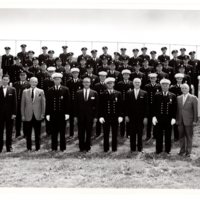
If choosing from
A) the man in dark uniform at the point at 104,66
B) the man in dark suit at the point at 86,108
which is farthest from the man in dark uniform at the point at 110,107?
the man in dark uniform at the point at 104,66

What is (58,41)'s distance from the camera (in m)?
19.0

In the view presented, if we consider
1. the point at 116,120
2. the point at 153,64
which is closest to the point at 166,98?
Answer: the point at 116,120

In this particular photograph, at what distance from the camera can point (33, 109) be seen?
1115 cm

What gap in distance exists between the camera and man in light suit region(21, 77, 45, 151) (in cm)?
1115

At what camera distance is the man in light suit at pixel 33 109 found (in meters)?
11.1

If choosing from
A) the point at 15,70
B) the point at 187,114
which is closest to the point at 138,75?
the point at 187,114

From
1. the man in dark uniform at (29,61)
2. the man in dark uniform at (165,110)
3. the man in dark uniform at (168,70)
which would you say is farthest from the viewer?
the man in dark uniform at (29,61)

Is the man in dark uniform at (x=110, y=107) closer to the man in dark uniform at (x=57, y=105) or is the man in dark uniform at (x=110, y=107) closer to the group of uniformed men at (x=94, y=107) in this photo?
Result: the group of uniformed men at (x=94, y=107)

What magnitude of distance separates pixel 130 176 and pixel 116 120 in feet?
6.77

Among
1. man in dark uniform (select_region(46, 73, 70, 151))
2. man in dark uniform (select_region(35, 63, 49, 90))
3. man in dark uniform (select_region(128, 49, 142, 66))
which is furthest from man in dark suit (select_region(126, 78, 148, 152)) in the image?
man in dark uniform (select_region(128, 49, 142, 66))

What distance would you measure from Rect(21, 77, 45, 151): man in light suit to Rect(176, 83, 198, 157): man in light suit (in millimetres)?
3583

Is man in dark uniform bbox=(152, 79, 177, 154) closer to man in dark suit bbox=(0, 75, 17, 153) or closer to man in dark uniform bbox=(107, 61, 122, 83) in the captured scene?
man in dark uniform bbox=(107, 61, 122, 83)

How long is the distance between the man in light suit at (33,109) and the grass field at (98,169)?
593 mm
